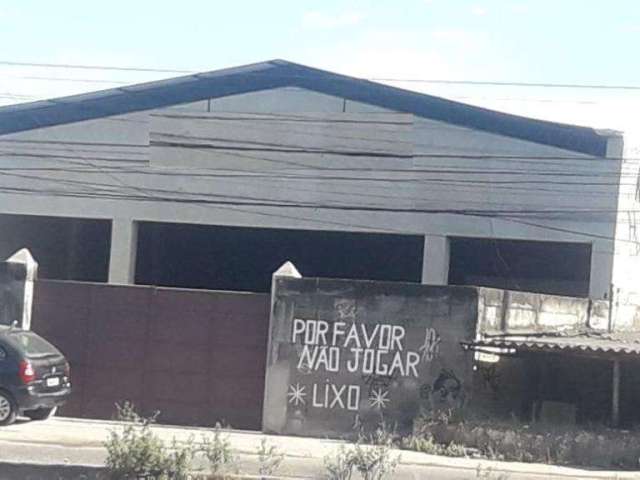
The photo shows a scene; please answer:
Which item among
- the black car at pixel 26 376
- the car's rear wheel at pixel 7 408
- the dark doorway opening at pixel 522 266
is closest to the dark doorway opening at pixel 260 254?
the dark doorway opening at pixel 522 266

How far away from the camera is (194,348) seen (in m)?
19.1

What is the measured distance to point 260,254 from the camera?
34.4 meters

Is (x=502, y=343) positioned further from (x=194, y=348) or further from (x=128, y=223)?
(x=128, y=223)

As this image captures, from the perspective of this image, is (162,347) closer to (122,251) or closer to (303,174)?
(303,174)

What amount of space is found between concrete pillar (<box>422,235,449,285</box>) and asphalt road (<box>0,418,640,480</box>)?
1202 cm

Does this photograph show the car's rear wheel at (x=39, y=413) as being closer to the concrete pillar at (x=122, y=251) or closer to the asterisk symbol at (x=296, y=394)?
the asterisk symbol at (x=296, y=394)

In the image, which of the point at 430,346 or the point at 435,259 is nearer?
the point at 430,346

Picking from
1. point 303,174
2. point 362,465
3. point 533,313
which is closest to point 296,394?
point 533,313

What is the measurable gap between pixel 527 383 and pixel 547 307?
101 inches

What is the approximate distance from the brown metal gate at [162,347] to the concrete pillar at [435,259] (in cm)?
1098

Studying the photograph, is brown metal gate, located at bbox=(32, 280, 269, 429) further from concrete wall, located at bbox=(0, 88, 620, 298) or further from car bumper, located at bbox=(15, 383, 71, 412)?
concrete wall, located at bbox=(0, 88, 620, 298)

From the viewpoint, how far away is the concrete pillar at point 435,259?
96.1 ft

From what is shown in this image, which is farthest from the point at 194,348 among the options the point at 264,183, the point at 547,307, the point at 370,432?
the point at 264,183

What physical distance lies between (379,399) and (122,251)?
1388 cm
